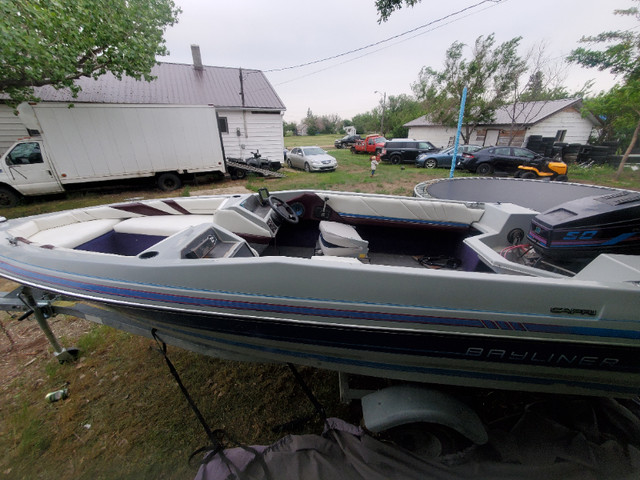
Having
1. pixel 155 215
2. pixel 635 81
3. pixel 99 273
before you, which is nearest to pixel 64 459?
pixel 99 273

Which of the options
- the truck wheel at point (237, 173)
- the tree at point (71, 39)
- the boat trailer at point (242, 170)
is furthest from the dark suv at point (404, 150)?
the tree at point (71, 39)

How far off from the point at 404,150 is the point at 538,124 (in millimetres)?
10476

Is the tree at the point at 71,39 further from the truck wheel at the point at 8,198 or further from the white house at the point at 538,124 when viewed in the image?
the white house at the point at 538,124

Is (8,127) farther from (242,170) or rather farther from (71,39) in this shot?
(242,170)

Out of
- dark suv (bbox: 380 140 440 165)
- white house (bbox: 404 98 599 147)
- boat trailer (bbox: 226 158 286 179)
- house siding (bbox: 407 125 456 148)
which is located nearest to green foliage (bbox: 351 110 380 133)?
house siding (bbox: 407 125 456 148)

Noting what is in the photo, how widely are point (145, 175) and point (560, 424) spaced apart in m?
10.1

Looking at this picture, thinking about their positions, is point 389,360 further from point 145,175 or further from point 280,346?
point 145,175

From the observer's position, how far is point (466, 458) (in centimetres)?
153

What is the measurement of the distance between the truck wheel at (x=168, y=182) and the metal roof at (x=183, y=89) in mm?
4024

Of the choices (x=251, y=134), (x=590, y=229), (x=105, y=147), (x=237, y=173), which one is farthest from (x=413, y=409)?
(x=251, y=134)

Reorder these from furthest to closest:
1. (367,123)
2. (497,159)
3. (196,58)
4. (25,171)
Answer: (367,123)
(196,58)
(497,159)
(25,171)

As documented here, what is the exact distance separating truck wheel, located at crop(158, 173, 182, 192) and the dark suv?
1052 cm

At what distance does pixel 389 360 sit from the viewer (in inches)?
59.2

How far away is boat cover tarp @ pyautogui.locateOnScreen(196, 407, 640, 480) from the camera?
1423 mm
